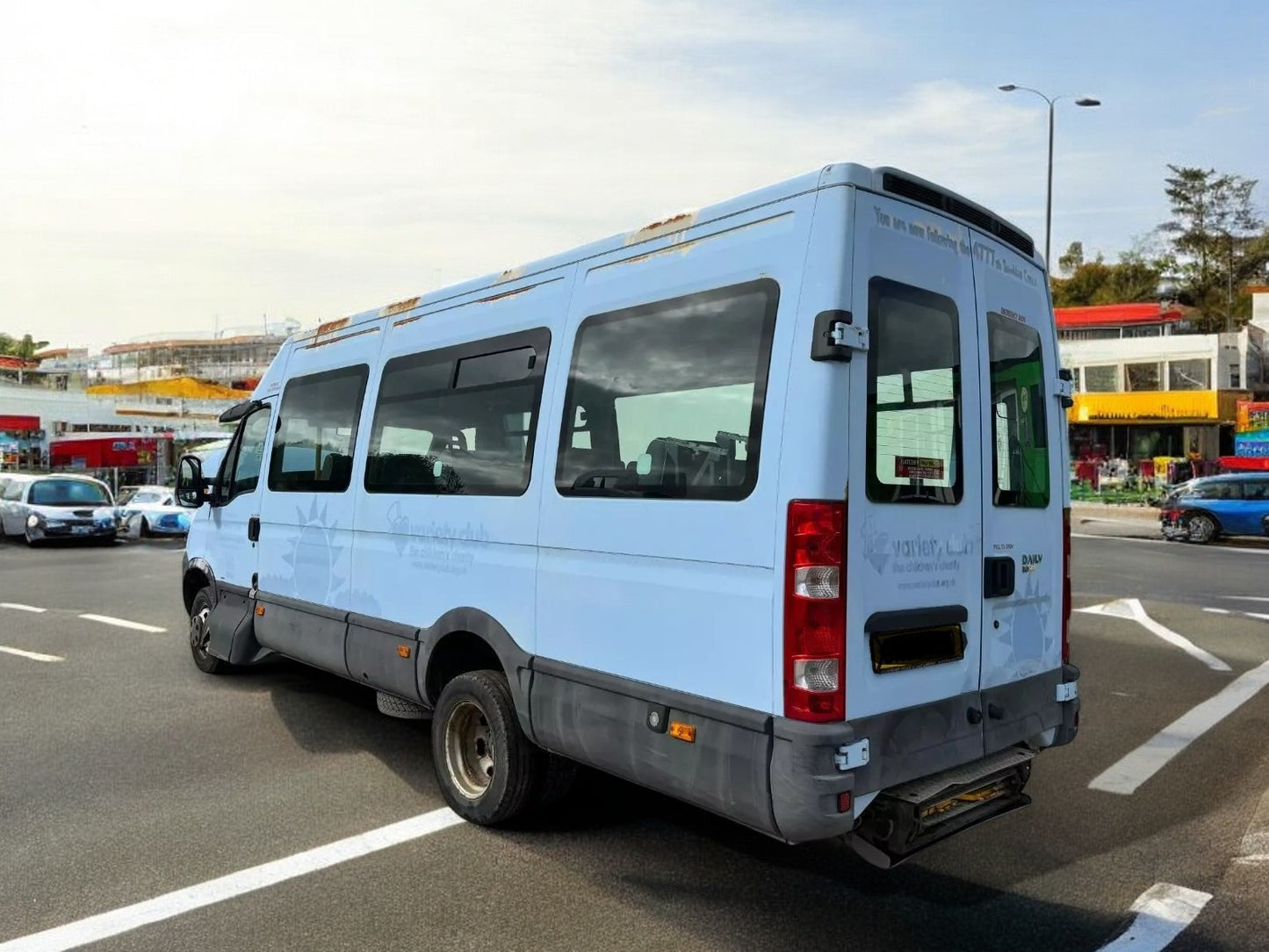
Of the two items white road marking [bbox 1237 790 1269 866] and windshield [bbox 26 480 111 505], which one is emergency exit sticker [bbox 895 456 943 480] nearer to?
white road marking [bbox 1237 790 1269 866]

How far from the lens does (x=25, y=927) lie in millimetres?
3750

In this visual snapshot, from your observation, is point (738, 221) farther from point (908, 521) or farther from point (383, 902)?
point (383, 902)

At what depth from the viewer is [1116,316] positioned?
53812 mm

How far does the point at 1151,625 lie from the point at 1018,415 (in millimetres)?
8015

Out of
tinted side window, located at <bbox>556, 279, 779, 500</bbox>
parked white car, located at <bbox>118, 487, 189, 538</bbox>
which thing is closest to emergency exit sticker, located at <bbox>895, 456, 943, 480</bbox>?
tinted side window, located at <bbox>556, 279, 779, 500</bbox>

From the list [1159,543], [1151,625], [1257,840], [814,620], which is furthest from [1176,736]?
[1159,543]

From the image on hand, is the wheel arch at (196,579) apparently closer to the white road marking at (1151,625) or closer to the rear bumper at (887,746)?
the rear bumper at (887,746)

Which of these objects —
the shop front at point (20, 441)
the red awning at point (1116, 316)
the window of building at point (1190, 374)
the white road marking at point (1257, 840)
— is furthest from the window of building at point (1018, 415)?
the red awning at point (1116, 316)

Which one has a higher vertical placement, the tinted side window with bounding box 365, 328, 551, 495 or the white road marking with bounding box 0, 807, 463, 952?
the tinted side window with bounding box 365, 328, 551, 495

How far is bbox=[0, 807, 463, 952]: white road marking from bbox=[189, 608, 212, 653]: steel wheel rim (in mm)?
3914

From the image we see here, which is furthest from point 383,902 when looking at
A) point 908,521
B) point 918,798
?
point 908,521

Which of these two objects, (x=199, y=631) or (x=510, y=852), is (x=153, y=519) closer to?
(x=199, y=631)

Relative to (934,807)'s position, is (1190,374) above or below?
above

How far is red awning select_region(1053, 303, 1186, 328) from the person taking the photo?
5222 cm
